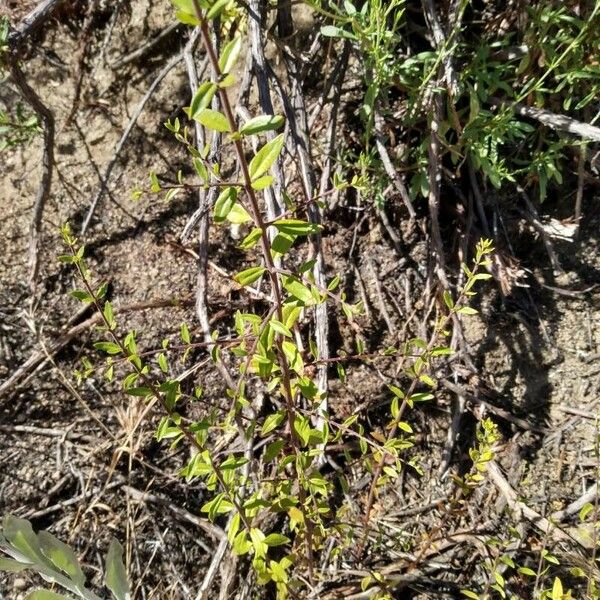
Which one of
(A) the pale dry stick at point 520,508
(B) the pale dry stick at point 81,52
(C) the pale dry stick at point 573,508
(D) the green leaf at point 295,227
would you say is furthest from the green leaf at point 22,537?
(B) the pale dry stick at point 81,52

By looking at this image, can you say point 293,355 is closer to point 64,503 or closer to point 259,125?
point 259,125

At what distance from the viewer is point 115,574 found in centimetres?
77

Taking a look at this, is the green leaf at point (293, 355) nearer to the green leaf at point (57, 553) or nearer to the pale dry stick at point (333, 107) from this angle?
the green leaf at point (57, 553)

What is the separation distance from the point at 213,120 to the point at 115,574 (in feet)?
1.88

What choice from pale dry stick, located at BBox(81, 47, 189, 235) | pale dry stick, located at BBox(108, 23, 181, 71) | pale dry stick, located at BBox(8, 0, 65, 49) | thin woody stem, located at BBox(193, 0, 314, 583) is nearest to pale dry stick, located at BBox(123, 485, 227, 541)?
thin woody stem, located at BBox(193, 0, 314, 583)

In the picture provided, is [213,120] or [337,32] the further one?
[337,32]

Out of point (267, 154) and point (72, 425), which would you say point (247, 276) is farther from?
point (72, 425)

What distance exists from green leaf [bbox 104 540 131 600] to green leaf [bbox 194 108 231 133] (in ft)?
1.74

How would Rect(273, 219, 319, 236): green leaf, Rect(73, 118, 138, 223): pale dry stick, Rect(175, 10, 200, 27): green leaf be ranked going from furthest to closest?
Rect(73, 118, 138, 223): pale dry stick < Rect(273, 219, 319, 236): green leaf < Rect(175, 10, 200, 27): green leaf

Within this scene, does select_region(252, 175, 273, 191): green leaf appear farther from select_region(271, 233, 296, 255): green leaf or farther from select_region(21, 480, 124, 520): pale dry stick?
select_region(21, 480, 124, 520): pale dry stick

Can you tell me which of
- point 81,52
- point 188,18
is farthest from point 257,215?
point 81,52

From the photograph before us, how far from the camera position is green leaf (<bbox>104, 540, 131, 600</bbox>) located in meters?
0.76

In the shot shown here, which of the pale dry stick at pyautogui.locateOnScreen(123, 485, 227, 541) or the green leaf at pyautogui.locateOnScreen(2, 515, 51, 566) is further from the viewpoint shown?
the pale dry stick at pyautogui.locateOnScreen(123, 485, 227, 541)

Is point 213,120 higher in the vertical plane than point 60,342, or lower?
A: higher
